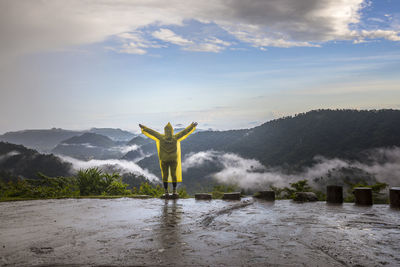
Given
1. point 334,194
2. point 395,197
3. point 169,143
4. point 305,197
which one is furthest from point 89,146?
point 395,197

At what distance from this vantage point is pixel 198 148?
7244 cm

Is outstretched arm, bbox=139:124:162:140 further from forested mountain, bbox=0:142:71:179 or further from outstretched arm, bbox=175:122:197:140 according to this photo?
forested mountain, bbox=0:142:71:179

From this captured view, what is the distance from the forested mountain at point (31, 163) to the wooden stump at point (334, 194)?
33571mm

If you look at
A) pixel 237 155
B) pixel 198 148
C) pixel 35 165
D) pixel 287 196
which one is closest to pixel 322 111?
pixel 237 155

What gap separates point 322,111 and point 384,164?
812 inches

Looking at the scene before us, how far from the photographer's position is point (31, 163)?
3744 centimetres

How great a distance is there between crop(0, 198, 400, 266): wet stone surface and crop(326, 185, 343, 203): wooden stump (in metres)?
0.99

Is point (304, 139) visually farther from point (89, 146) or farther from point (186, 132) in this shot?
point (89, 146)

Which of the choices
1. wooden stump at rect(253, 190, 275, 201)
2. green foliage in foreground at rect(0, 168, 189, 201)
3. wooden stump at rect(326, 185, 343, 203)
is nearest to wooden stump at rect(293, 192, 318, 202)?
wooden stump at rect(326, 185, 343, 203)

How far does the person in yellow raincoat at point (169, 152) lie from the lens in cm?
1089

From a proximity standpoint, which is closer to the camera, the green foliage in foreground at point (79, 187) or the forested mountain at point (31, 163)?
the green foliage in foreground at point (79, 187)

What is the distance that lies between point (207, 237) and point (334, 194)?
5.23 m

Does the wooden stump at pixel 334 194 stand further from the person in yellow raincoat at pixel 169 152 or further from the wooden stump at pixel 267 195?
the person in yellow raincoat at pixel 169 152

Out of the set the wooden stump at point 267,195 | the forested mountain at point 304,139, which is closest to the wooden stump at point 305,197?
the wooden stump at point 267,195
